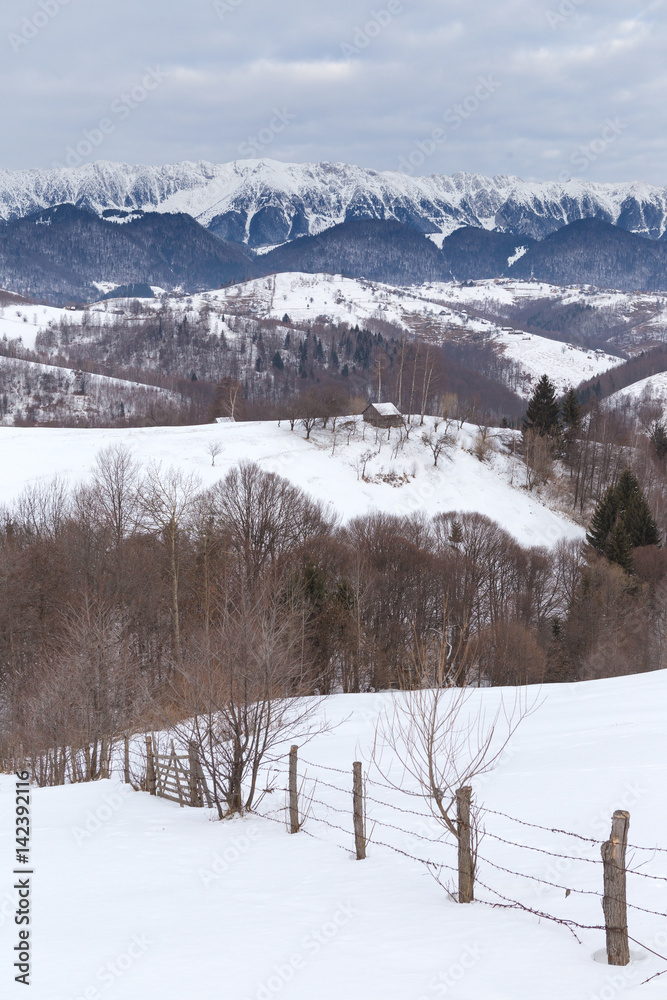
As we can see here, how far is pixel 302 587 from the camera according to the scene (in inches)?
1578

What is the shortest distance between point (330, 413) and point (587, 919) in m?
84.5

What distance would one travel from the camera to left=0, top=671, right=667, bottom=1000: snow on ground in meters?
6.67

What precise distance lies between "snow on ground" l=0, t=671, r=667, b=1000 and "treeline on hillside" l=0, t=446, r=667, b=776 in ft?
41.7

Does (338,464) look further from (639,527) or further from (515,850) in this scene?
(515,850)

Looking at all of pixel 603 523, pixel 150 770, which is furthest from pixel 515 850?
pixel 603 523

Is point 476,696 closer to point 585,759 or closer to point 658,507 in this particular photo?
point 585,759

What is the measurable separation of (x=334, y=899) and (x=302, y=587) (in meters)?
31.1

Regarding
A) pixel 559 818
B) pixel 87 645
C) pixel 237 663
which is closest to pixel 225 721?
pixel 237 663

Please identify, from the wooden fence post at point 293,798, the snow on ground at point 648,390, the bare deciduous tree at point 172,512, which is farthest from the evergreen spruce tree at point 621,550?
the snow on ground at point 648,390

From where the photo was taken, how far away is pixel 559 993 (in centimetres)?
611

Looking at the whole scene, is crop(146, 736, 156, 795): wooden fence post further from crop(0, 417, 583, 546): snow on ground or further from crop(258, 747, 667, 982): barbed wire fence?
crop(0, 417, 583, 546): snow on ground

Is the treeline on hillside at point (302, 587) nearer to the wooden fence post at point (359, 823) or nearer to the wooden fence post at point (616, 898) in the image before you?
the wooden fence post at point (359, 823)

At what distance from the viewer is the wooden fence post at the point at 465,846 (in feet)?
26.8

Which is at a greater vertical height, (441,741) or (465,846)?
(465,846)
